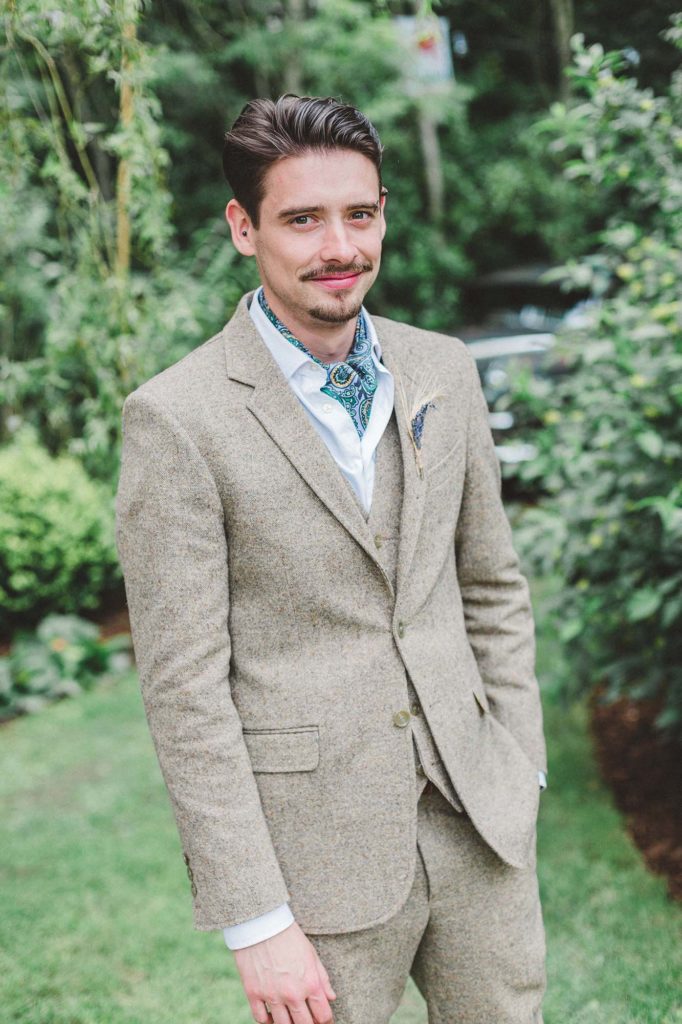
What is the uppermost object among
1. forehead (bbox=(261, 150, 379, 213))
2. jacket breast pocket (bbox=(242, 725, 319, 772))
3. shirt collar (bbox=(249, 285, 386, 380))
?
forehead (bbox=(261, 150, 379, 213))

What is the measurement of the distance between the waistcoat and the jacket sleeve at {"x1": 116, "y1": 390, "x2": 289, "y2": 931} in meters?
0.29

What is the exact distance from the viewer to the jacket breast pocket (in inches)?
62.6

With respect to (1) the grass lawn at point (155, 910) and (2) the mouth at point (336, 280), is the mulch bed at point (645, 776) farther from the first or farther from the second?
(2) the mouth at point (336, 280)

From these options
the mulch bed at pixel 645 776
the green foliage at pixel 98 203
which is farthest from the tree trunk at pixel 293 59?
the mulch bed at pixel 645 776

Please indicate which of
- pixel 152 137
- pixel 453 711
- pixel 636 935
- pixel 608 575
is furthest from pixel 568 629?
pixel 152 137

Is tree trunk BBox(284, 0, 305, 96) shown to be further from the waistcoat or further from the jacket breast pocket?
the jacket breast pocket

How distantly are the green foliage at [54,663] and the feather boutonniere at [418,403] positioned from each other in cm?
408

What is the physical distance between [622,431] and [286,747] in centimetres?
178

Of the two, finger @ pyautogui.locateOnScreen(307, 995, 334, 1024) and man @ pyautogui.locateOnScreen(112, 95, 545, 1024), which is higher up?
man @ pyautogui.locateOnScreen(112, 95, 545, 1024)

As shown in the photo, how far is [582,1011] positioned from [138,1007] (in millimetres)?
1274

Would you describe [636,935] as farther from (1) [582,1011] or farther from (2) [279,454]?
(2) [279,454]

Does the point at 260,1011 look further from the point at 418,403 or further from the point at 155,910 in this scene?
the point at 155,910

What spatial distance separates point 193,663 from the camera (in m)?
1.51

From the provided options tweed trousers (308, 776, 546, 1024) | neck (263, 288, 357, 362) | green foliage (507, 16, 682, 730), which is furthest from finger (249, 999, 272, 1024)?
green foliage (507, 16, 682, 730)
